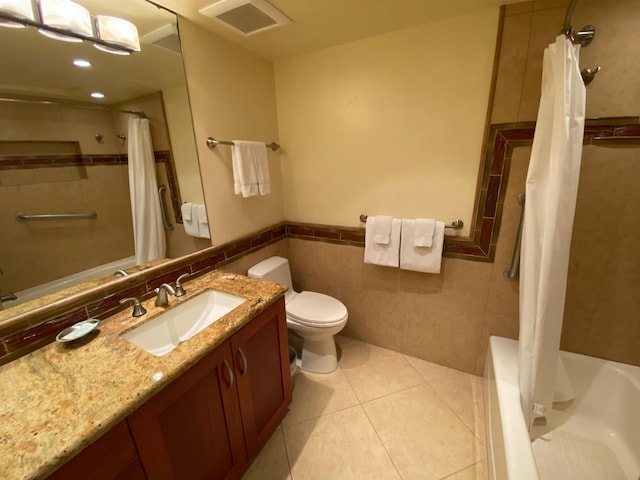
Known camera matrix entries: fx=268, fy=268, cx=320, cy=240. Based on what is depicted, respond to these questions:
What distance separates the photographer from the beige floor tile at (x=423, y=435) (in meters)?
1.33

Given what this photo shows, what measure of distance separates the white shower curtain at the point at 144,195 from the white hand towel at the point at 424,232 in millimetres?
1467

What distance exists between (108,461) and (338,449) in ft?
3.61

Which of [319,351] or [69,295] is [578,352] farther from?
[69,295]

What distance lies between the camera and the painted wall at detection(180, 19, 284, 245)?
1.46 metres

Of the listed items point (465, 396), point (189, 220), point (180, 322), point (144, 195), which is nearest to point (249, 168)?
point (189, 220)

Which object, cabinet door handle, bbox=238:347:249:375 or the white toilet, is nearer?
cabinet door handle, bbox=238:347:249:375

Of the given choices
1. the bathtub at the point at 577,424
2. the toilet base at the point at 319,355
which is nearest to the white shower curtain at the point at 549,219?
the bathtub at the point at 577,424

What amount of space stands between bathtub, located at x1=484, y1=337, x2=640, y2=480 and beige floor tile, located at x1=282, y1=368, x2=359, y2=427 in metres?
0.80

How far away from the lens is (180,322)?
1298 millimetres

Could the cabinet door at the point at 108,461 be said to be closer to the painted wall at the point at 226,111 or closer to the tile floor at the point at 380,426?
the tile floor at the point at 380,426

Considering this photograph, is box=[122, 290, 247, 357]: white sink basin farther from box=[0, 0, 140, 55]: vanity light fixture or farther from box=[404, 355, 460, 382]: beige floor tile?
box=[404, 355, 460, 382]: beige floor tile

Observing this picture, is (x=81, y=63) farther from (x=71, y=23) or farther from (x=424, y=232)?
(x=424, y=232)

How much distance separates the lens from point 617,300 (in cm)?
139

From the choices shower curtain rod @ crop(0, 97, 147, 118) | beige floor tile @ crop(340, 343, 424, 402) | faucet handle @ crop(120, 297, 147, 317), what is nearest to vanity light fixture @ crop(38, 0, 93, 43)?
shower curtain rod @ crop(0, 97, 147, 118)
